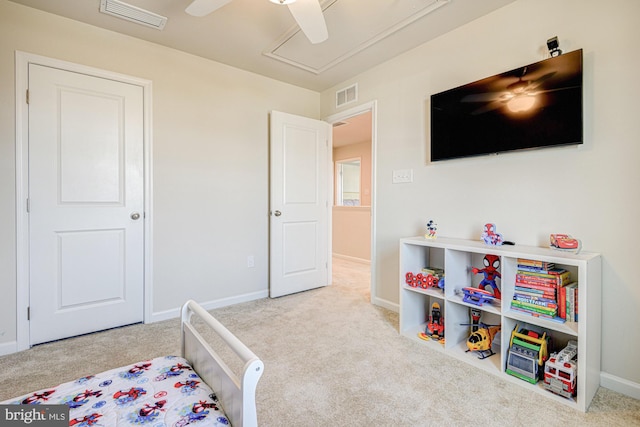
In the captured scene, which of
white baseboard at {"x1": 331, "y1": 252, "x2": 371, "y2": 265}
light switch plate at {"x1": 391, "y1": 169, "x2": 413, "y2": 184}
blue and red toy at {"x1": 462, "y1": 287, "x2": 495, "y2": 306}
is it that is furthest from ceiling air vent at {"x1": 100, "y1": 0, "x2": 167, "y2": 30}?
white baseboard at {"x1": 331, "y1": 252, "x2": 371, "y2": 265}

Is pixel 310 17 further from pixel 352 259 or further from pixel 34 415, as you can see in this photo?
pixel 352 259

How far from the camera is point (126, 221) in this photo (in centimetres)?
260

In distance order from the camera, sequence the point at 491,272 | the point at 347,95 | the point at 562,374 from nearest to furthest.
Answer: the point at 562,374 → the point at 491,272 → the point at 347,95

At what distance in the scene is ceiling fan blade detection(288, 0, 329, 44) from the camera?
5.46ft

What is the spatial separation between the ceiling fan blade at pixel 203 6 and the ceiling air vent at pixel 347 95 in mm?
1868

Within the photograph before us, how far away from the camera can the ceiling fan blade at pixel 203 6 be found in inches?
67.4

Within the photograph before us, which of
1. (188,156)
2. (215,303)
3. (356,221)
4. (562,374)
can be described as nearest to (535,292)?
(562,374)

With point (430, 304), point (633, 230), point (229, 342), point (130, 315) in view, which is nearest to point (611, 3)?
point (633, 230)

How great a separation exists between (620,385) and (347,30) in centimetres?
295

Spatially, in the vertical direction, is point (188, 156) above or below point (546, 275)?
above

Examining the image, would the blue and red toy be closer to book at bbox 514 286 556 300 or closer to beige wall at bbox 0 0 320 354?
book at bbox 514 286 556 300

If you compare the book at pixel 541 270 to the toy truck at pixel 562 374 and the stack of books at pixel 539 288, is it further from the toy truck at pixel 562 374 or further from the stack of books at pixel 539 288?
the toy truck at pixel 562 374

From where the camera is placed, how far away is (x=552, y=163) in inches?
76.4

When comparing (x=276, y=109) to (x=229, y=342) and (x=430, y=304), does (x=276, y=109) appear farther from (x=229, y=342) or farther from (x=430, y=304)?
(x=229, y=342)
